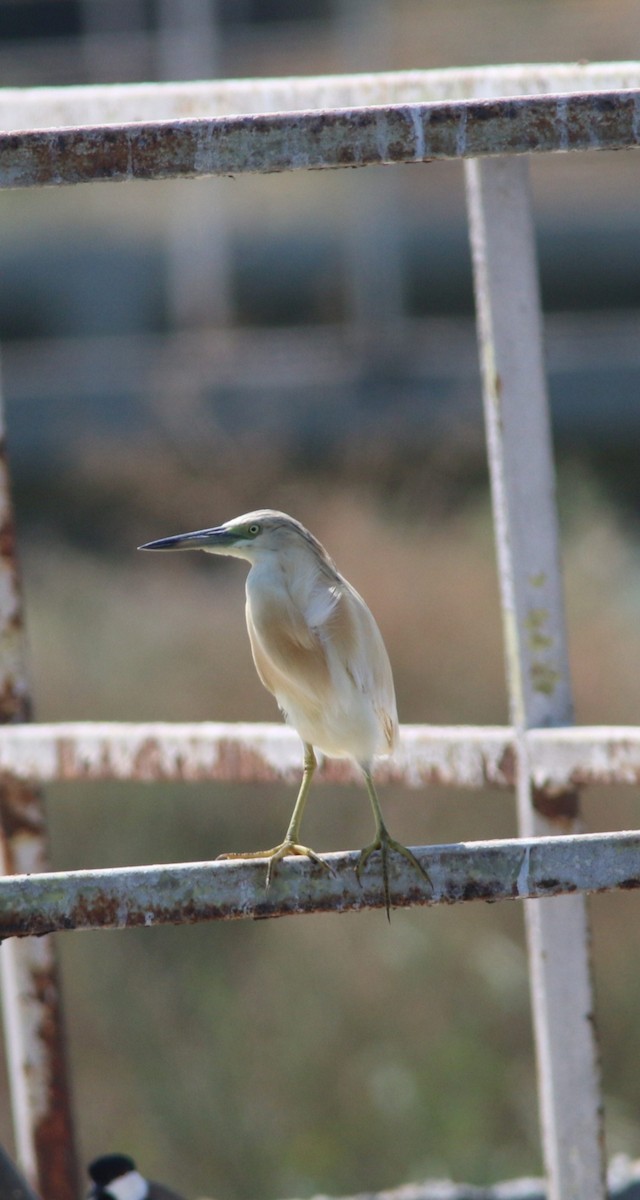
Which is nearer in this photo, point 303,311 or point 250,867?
point 250,867

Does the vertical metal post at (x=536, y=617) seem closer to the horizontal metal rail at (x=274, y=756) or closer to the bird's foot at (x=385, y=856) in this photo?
the horizontal metal rail at (x=274, y=756)

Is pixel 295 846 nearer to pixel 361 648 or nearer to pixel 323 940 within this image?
pixel 361 648

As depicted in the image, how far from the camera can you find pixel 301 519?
26.2ft

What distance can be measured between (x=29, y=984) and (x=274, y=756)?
1.95 ft

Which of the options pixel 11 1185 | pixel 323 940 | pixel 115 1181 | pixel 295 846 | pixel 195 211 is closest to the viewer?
pixel 295 846

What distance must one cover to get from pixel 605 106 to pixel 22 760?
1.28m

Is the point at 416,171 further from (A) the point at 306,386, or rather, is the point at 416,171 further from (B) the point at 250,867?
(B) the point at 250,867

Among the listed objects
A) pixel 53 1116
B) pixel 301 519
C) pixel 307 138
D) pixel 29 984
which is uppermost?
pixel 301 519

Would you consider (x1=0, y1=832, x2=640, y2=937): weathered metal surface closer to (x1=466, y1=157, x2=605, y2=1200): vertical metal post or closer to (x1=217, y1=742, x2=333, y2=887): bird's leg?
(x1=217, y1=742, x2=333, y2=887): bird's leg

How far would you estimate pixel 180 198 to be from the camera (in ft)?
37.2

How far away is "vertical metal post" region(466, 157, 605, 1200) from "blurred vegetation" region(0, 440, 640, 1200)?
278 centimetres

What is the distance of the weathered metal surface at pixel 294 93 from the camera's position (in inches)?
80.1

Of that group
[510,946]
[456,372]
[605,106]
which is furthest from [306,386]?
[605,106]

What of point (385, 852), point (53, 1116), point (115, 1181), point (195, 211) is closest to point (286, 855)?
point (385, 852)
